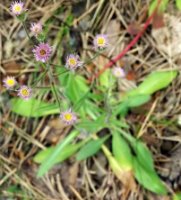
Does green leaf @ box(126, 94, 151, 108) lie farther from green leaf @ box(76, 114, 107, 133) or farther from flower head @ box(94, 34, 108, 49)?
flower head @ box(94, 34, 108, 49)

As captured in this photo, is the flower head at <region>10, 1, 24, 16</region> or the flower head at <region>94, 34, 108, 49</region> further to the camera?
the flower head at <region>94, 34, 108, 49</region>

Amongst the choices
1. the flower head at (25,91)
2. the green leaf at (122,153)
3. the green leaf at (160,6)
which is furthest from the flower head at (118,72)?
the flower head at (25,91)

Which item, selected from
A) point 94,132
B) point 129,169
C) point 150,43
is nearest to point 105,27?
point 150,43

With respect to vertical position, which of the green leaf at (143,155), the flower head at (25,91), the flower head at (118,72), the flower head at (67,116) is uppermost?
the flower head at (118,72)

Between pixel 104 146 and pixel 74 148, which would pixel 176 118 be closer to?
pixel 104 146

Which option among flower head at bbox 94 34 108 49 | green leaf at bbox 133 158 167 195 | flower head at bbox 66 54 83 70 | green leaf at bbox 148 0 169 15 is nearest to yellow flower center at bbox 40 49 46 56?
flower head at bbox 66 54 83 70

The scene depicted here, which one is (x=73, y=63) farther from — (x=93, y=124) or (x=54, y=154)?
(x=54, y=154)

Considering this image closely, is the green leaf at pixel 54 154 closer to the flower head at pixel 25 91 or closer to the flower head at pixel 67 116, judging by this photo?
the flower head at pixel 67 116
